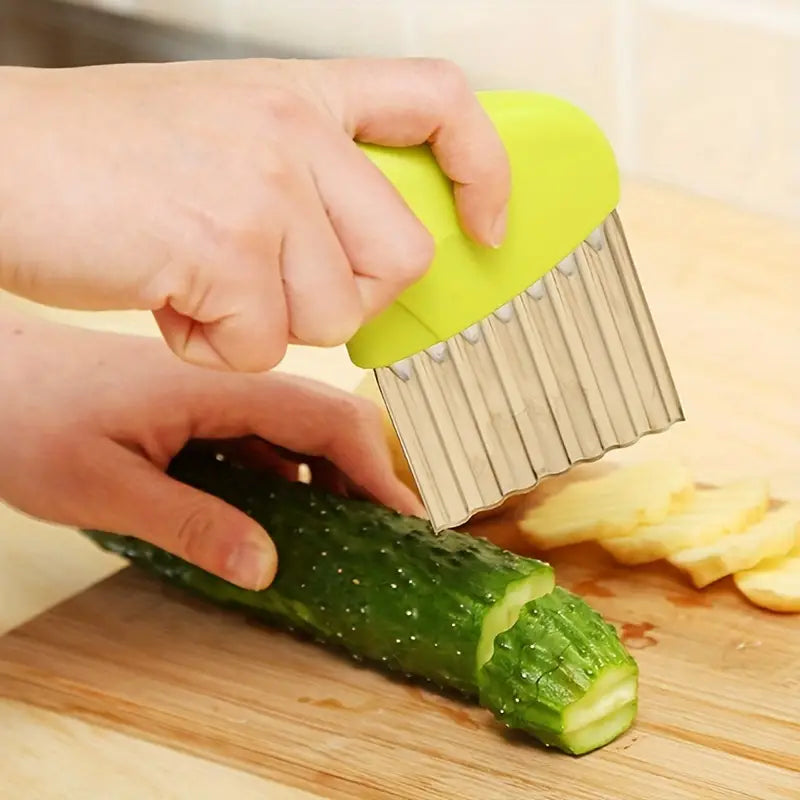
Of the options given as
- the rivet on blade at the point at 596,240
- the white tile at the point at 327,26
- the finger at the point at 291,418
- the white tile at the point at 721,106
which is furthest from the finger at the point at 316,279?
the white tile at the point at 327,26

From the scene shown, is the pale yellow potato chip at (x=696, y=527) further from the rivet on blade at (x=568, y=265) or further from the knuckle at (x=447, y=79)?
the knuckle at (x=447, y=79)

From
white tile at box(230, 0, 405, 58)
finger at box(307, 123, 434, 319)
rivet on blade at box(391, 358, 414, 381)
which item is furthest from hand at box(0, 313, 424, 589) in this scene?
white tile at box(230, 0, 405, 58)

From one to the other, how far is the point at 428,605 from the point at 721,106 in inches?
33.3

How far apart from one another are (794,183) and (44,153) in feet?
3.52

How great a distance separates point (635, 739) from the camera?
38.9 inches

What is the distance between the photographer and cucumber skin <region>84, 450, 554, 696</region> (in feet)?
3.41

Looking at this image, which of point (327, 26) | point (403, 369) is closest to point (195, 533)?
point (403, 369)

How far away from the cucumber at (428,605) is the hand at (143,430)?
40mm

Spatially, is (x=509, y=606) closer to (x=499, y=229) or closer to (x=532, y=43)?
(x=499, y=229)

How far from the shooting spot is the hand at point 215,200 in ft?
2.71

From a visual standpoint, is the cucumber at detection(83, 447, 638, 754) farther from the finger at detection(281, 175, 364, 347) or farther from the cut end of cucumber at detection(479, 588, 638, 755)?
the finger at detection(281, 175, 364, 347)

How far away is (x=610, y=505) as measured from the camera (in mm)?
1210

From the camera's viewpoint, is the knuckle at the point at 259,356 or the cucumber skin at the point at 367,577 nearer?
the knuckle at the point at 259,356

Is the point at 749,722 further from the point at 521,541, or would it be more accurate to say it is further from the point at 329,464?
the point at 329,464
